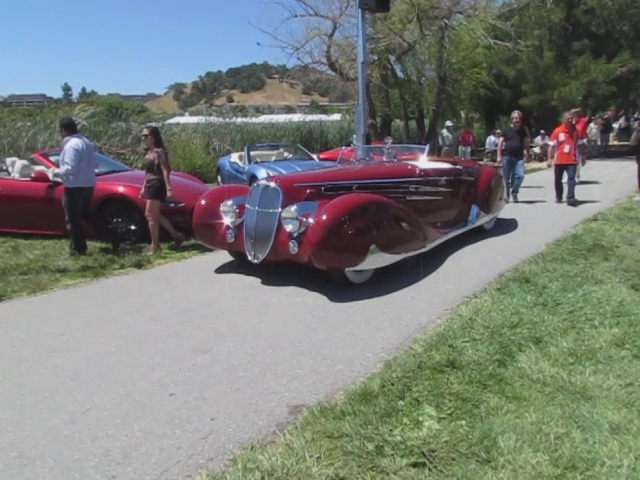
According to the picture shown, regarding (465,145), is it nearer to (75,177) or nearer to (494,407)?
(75,177)

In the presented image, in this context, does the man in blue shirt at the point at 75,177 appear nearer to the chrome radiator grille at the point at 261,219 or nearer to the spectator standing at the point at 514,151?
the chrome radiator grille at the point at 261,219

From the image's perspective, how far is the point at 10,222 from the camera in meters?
10.2

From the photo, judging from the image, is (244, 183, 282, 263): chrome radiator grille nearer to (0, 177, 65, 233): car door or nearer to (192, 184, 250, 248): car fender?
(192, 184, 250, 248): car fender

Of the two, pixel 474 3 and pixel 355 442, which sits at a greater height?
pixel 474 3

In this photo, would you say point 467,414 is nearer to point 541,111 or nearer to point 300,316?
point 300,316

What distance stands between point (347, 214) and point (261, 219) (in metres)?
1.00

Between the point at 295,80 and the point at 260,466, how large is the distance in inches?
985

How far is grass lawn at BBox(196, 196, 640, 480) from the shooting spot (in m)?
3.31

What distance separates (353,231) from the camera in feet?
20.9

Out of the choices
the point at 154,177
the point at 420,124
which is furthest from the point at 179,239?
the point at 420,124

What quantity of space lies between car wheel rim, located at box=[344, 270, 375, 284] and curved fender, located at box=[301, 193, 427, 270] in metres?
0.20

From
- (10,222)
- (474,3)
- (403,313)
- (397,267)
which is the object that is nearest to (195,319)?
(403,313)

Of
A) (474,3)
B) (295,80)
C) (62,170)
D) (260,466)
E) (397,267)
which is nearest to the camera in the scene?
(260,466)

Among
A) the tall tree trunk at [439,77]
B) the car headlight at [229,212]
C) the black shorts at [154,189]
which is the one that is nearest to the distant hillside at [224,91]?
the tall tree trunk at [439,77]
